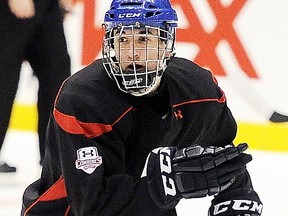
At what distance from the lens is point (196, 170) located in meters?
1.45

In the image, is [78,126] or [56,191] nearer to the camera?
[78,126]

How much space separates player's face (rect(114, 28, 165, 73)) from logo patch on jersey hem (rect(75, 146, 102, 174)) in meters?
0.17

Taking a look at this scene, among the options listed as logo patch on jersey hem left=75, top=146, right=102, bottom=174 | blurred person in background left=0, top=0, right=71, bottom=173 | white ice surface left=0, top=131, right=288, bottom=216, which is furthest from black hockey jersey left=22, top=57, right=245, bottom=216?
blurred person in background left=0, top=0, right=71, bottom=173

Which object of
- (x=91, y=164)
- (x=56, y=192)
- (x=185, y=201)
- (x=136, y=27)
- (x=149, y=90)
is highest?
(x=136, y=27)

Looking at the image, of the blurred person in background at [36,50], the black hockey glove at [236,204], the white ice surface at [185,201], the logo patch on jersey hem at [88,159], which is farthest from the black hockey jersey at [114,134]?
the blurred person in background at [36,50]

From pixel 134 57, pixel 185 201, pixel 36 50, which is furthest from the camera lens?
pixel 36 50

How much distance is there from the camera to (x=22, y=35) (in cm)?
274

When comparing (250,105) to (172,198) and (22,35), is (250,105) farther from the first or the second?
(172,198)

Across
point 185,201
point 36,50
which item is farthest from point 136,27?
point 36,50

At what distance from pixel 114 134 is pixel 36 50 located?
1215 mm

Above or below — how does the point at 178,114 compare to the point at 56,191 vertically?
above

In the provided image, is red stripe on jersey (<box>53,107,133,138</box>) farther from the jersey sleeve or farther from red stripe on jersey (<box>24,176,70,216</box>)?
red stripe on jersey (<box>24,176,70,216</box>)

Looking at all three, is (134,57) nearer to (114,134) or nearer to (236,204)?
(114,134)

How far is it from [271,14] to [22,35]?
0.84 meters
